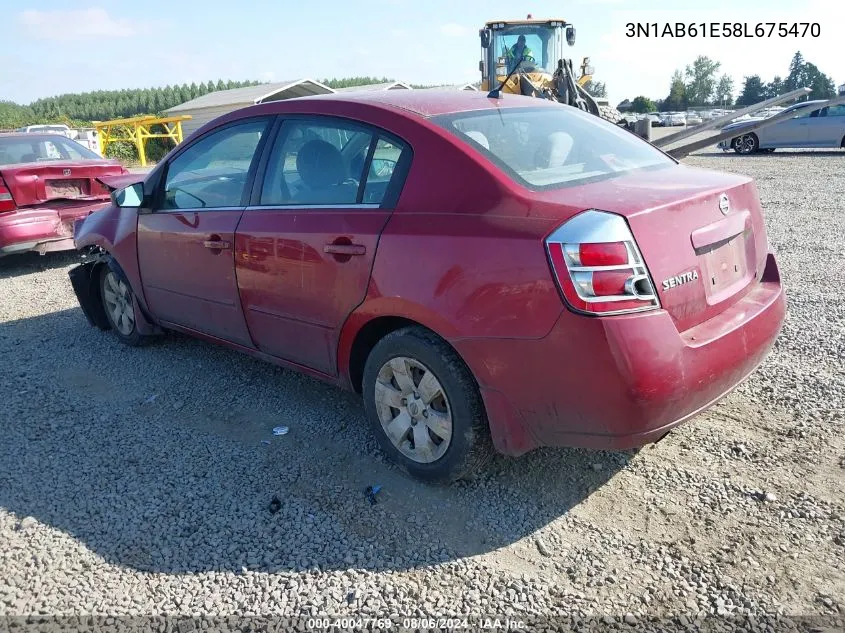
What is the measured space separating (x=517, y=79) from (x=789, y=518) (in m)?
12.3

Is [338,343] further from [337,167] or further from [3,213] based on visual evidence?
[3,213]

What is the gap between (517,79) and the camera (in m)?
13.8

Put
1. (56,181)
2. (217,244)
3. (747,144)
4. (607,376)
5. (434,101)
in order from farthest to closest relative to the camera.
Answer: (747,144), (56,181), (217,244), (434,101), (607,376)

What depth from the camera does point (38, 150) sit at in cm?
841

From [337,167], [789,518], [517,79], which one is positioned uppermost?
[517,79]

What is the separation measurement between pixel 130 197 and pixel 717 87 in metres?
116

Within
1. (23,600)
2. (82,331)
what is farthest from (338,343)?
(82,331)

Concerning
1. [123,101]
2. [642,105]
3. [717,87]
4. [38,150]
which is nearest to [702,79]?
[717,87]

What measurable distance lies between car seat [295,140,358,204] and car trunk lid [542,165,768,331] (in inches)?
43.6

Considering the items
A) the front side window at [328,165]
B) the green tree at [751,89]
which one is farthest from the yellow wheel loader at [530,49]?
the green tree at [751,89]

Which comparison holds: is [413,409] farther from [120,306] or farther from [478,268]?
[120,306]

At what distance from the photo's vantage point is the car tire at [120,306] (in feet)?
17.0

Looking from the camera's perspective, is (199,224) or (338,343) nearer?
(338,343)

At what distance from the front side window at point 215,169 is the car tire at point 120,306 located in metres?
1.03
